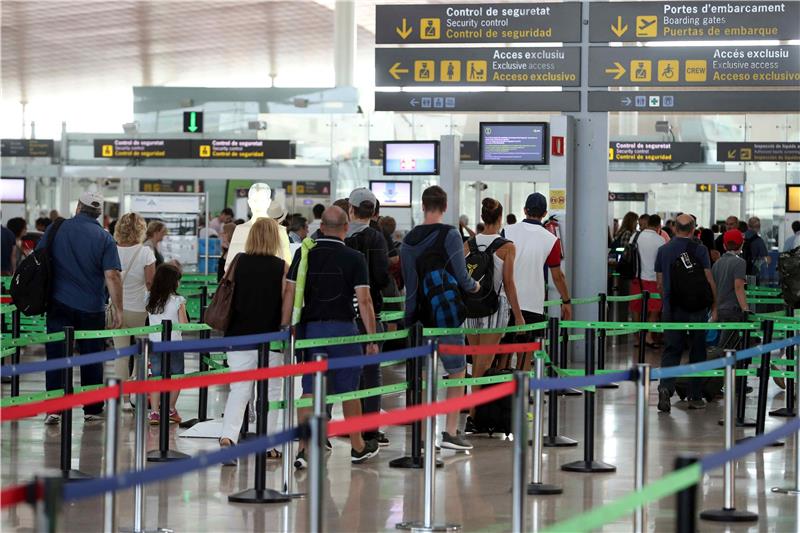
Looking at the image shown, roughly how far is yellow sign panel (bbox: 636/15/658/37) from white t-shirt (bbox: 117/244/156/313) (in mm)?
5927

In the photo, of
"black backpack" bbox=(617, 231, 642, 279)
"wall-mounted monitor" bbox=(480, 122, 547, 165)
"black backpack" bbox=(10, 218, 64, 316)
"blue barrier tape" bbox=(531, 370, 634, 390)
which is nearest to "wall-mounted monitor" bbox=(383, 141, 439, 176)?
"black backpack" bbox=(617, 231, 642, 279)

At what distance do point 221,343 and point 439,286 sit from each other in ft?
5.79

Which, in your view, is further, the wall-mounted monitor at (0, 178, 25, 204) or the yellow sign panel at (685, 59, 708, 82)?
the wall-mounted monitor at (0, 178, 25, 204)

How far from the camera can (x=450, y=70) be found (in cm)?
1455

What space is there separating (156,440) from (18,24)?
2897 cm

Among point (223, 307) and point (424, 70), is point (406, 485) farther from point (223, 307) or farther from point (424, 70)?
point (424, 70)

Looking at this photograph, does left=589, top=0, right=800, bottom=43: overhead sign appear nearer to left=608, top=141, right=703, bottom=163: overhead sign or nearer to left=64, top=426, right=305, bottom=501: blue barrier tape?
left=64, top=426, right=305, bottom=501: blue barrier tape

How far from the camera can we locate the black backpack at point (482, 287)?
962 cm

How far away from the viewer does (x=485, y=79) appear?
1441 cm

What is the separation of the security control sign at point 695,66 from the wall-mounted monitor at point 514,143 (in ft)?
3.49

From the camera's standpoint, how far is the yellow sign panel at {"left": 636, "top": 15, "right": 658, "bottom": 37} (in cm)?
1398

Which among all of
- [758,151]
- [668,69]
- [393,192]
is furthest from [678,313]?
[758,151]

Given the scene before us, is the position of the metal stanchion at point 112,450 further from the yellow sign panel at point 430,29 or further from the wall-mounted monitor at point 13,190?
the wall-mounted monitor at point 13,190

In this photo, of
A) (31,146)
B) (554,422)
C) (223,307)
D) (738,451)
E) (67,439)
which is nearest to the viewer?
(738,451)
